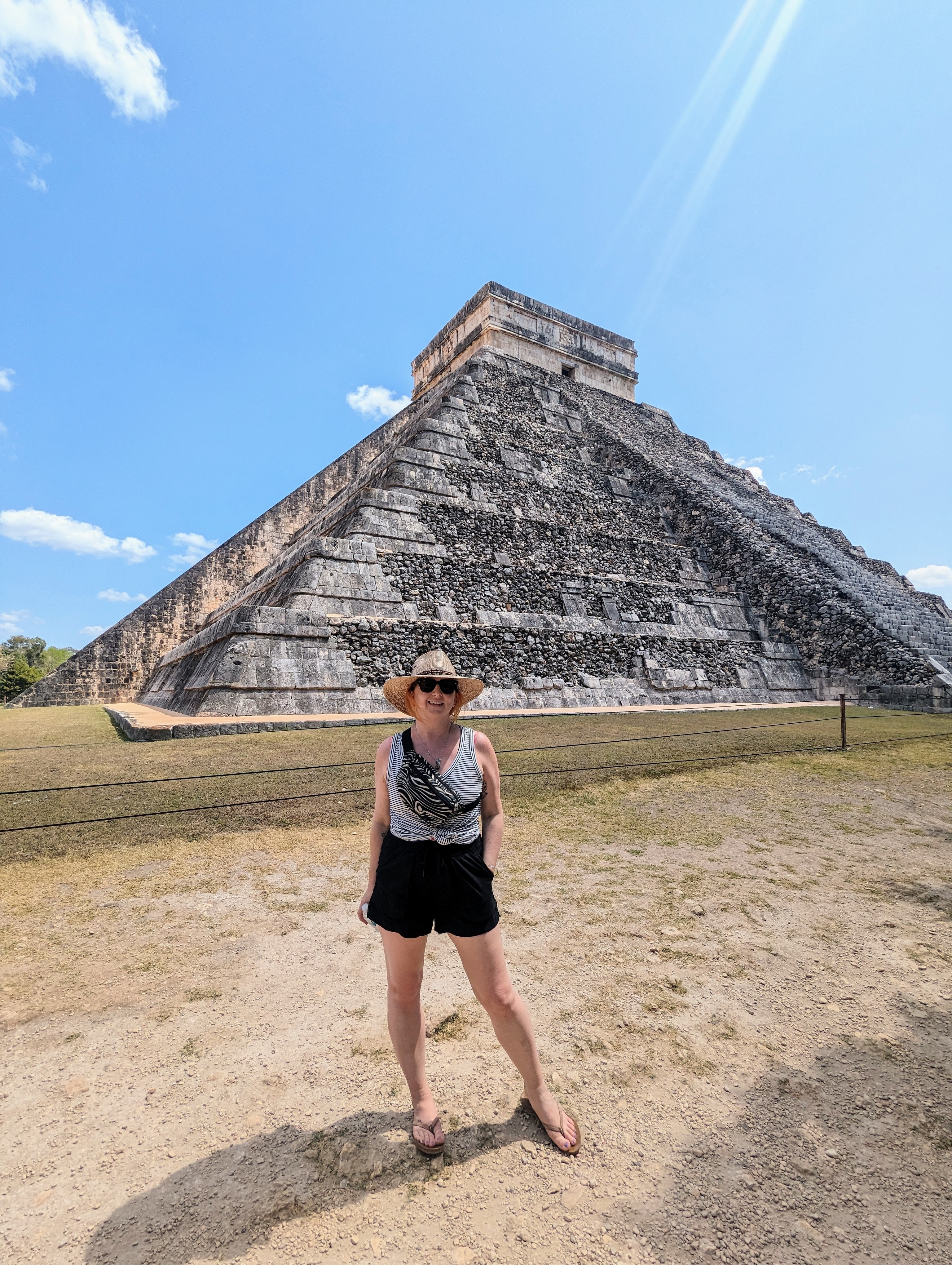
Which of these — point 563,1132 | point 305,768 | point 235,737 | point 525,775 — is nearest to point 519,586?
point 235,737

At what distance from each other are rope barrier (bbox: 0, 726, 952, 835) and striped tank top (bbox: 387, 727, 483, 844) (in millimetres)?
2799

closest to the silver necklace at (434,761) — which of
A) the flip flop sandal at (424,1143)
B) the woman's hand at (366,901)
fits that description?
the woman's hand at (366,901)

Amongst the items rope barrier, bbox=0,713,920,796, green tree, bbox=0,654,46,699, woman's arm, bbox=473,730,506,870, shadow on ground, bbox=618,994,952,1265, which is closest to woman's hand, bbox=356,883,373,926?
woman's arm, bbox=473,730,506,870

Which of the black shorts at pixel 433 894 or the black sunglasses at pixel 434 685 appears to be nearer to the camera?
the black shorts at pixel 433 894

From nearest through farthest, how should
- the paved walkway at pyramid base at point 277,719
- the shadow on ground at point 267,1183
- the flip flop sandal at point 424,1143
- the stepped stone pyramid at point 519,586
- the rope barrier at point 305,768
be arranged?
1. the shadow on ground at point 267,1183
2. the flip flop sandal at point 424,1143
3. the rope barrier at point 305,768
4. the paved walkway at pyramid base at point 277,719
5. the stepped stone pyramid at point 519,586

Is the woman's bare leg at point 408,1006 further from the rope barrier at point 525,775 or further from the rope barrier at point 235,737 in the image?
the rope barrier at point 235,737

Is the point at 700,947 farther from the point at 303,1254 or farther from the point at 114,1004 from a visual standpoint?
the point at 114,1004

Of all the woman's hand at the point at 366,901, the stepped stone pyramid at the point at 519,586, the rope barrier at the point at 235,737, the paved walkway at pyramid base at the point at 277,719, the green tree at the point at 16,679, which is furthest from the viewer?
the green tree at the point at 16,679

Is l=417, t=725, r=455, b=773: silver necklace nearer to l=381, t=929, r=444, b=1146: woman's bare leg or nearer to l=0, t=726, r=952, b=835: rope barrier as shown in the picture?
l=381, t=929, r=444, b=1146: woman's bare leg

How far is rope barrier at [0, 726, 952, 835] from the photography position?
12.6 feet

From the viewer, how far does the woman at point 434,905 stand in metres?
1.56

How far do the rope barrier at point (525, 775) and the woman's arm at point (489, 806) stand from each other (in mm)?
2842

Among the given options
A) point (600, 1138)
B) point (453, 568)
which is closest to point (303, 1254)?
point (600, 1138)

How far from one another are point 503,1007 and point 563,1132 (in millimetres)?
318
